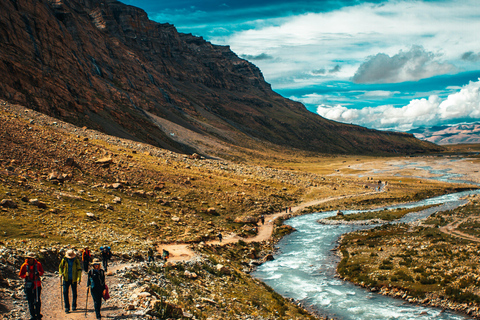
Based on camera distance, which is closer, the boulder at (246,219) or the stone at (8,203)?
the stone at (8,203)

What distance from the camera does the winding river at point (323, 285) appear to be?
24812 mm

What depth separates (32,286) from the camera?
1382 cm

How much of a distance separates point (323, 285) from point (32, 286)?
24957mm

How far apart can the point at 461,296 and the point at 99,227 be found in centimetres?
3123

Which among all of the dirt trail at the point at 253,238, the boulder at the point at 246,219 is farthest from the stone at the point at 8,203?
the boulder at the point at 246,219

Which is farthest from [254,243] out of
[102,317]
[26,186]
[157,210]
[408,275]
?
[102,317]

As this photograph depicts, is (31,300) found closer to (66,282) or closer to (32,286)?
(32,286)

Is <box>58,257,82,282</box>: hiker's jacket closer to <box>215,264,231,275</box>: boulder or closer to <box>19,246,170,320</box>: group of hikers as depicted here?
<box>19,246,170,320</box>: group of hikers

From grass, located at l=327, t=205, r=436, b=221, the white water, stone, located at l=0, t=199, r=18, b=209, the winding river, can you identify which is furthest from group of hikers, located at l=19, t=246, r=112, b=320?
grass, located at l=327, t=205, r=436, b=221

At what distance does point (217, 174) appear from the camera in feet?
254

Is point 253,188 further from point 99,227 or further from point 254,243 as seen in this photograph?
point 99,227

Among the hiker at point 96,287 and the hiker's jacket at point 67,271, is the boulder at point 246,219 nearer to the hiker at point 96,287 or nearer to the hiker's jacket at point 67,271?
the hiker's jacket at point 67,271

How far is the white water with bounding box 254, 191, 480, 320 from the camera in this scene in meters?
24.8

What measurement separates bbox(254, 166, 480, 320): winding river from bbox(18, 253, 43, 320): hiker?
19.7m
